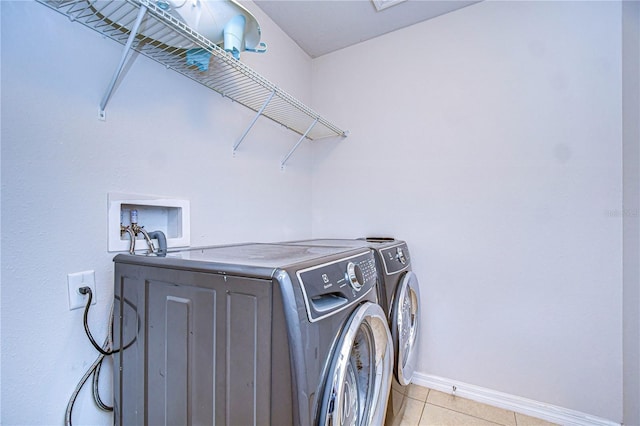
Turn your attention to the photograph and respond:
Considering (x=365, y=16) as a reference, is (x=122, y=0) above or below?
below

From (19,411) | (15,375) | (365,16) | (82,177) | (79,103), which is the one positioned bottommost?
(19,411)

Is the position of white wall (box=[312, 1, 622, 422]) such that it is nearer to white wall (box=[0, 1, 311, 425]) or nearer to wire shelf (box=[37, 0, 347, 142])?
wire shelf (box=[37, 0, 347, 142])

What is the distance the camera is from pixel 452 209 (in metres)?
1.94

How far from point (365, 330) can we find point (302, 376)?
1.47ft

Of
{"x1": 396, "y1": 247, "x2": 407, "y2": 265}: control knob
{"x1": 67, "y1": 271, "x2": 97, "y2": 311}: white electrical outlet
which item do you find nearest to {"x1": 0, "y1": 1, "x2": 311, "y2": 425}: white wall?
{"x1": 67, "y1": 271, "x2": 97, "y2": 311}: white electrical outlet

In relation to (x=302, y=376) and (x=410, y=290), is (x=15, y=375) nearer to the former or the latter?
(x=302, y=376)

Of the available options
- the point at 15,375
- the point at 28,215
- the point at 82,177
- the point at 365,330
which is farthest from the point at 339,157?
the point at 15,375

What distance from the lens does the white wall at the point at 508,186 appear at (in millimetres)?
1554

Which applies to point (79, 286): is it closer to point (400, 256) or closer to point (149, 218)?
point (149, 218)

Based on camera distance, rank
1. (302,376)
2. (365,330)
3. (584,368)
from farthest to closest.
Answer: (584,368)
(365,330)
(302,376)

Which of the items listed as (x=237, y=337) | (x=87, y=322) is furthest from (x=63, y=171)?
(x=237, y=337)

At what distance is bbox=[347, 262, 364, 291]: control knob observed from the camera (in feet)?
3.22

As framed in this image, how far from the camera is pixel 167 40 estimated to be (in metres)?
1.15

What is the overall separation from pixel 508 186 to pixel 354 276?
1.37 meters
